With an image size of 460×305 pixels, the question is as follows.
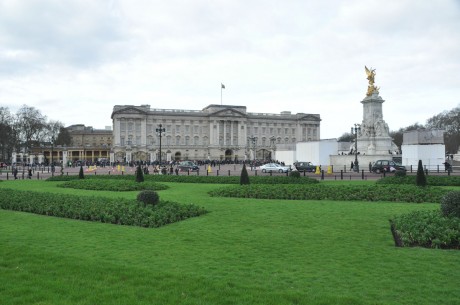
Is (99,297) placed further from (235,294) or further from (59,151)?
(59,151)

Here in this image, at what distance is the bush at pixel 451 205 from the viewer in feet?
35.7

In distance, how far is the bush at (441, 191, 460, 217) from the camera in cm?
1087

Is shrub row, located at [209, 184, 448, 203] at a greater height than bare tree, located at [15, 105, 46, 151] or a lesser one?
lesser

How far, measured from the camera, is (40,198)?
57.4ft

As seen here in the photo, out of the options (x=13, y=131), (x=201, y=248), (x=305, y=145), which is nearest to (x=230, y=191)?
(x=201, y=248)

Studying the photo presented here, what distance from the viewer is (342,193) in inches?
758

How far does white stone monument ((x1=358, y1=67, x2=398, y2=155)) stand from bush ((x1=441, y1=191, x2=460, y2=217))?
41.2 m

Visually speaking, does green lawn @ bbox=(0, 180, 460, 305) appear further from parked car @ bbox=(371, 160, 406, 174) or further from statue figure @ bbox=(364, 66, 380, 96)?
statue figure @ bbox=(364, 66, 380, 96)

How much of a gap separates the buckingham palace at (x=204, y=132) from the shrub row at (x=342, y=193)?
98558mm

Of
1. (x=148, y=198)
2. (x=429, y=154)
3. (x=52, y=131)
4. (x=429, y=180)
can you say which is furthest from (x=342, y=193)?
(x=52, y=131)

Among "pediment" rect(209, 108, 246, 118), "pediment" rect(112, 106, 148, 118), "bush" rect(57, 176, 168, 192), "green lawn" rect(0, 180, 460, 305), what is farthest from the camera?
"pediment" rect(209, 108, 246, 118)

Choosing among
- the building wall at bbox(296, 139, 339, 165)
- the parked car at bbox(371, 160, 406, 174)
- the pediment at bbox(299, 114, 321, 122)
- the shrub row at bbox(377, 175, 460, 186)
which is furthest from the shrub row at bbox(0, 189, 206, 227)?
the pediment at bbox(299, 114, 321, 122)

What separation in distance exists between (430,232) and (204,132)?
409ft

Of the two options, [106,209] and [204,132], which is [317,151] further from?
[204,132]
